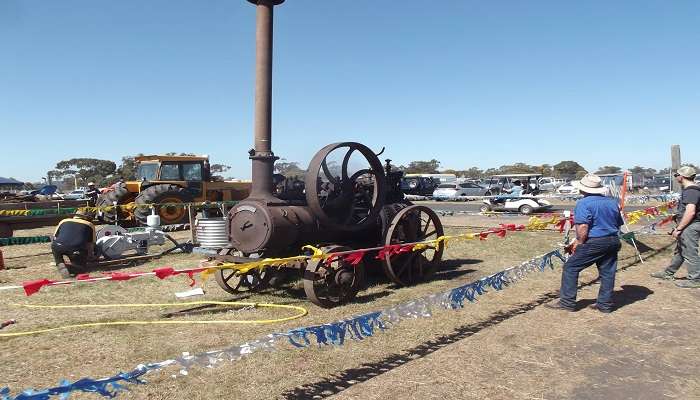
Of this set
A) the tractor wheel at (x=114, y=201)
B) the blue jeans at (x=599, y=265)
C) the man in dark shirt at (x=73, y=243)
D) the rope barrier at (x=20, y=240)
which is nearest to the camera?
the blue jeans at (x=599, y=265)

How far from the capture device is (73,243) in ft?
26.2

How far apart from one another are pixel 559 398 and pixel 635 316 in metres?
2.55

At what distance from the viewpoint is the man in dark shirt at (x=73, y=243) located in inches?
314

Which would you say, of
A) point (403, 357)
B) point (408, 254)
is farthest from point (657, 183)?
point (403, 357)

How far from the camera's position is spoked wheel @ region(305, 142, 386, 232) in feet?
19.6

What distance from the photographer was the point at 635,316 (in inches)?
216

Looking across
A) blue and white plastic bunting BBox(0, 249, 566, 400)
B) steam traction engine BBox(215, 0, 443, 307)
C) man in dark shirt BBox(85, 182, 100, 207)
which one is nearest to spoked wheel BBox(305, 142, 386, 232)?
steam traction engine BBox(215, 0, 443, 307)

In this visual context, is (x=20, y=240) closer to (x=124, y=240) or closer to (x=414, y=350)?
(x=124, y=240)

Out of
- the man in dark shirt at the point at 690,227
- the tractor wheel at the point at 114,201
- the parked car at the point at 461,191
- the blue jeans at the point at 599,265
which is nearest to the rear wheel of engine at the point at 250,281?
the blue jeans at the point at 599,265

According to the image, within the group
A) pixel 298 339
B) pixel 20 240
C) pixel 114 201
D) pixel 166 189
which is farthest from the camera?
pixel 114 201

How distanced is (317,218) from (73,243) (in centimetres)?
448

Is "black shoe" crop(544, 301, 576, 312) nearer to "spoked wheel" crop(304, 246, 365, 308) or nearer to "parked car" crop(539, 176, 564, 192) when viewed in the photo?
"spoked wheel" crop(304, 246, 365, 308)

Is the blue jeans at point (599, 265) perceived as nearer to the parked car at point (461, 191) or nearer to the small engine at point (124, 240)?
the small engine at point (124, 240)

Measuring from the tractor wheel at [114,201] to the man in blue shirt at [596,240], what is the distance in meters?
12.6
